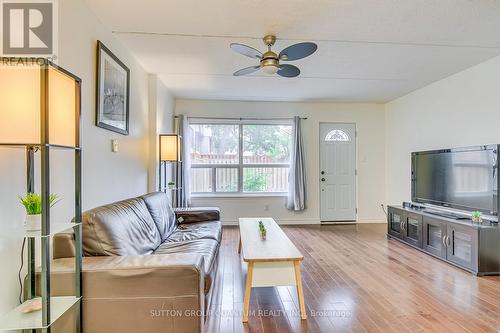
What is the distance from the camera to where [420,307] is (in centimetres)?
236

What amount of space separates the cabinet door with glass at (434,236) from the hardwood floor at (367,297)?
0.40 ft

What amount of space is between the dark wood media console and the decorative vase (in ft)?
12.5

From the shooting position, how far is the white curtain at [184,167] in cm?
537

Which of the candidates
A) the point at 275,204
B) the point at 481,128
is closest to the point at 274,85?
the point at 275,204

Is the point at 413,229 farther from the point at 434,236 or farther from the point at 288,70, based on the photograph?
the point at 288,70

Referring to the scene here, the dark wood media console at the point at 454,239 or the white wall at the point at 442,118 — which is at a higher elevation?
the white wall at the point at 442,118

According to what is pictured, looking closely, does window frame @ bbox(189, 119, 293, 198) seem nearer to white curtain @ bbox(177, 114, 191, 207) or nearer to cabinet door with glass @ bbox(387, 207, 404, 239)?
white curtain @ bbox(177, 114, 191, 207)

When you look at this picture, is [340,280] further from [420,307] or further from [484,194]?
[484,194]

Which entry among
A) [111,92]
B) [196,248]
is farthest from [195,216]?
[111,92]

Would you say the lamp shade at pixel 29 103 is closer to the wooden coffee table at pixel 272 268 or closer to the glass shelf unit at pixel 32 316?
the glass shelf unit at pixel 32 316

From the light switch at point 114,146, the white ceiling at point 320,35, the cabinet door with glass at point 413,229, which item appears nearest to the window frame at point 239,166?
the white ceiling at point 320,35


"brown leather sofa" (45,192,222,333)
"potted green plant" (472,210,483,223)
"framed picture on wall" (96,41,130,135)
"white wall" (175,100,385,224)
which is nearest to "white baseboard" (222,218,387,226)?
"white wall" (175,100,385,224)

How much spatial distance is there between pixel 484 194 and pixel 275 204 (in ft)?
11.0

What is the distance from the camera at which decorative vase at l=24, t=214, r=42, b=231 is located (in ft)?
4.39
